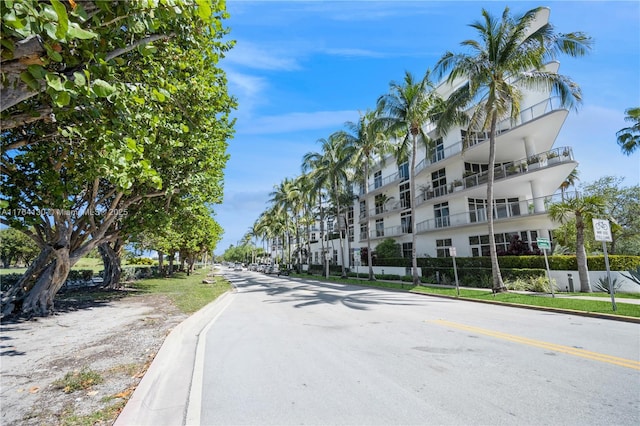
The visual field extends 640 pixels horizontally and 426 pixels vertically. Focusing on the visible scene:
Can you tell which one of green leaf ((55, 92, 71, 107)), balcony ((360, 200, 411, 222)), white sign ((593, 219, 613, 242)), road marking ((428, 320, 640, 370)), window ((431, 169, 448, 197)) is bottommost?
road marking ((428, 320, 640, 370))

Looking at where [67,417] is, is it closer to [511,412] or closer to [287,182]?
[511,412]

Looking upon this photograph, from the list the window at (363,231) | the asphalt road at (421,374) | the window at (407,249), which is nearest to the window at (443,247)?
the window at (407,249)

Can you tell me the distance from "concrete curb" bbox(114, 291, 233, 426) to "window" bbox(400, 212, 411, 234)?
99.2 ft

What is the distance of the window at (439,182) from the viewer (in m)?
29.6

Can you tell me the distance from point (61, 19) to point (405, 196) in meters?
35.8

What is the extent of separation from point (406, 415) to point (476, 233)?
26.3m

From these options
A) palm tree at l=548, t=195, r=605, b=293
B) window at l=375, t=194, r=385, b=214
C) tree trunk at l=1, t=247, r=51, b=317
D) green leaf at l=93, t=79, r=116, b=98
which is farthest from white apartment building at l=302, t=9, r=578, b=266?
green leaf at l=93, t=79, r=116, b=98

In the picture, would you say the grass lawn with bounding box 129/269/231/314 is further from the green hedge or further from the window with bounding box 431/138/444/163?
the window with bounding box 431/138/444/163

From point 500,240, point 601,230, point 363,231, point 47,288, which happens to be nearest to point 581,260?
point 601,230

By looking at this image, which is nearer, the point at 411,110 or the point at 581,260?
the point at 581,260

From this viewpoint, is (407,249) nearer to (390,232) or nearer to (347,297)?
(390,232)

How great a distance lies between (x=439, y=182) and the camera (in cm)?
3105

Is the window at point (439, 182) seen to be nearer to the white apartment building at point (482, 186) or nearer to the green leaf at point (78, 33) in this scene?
the white apartment building at point (482, 186)

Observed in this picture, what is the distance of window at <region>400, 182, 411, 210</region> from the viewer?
1398 inches
